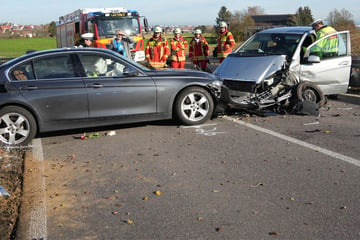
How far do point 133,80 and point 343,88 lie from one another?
17.0 ft

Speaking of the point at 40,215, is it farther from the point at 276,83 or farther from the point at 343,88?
the point at 343,88

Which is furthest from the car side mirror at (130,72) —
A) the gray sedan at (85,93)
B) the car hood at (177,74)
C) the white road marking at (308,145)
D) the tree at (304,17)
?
the tree at (304,17)

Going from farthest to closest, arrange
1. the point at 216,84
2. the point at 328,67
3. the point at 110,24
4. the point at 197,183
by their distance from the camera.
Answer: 1. the point at 110,24
2. the point at 328,67
3. the point at 216,84
4. the point at 197,183

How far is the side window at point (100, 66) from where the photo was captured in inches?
304

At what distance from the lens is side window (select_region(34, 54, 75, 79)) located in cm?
751

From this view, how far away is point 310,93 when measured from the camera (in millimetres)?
9398

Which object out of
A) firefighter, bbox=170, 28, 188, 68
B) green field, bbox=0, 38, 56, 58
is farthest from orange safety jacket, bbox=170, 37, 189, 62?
green field, bbox=0, 38, 56, 58

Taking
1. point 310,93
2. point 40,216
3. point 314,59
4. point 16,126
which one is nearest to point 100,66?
point 16,126

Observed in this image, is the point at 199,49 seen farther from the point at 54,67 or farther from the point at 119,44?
the point at 54,67

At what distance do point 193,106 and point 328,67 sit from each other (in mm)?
3634

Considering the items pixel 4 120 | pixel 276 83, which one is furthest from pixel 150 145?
pixel 276 83

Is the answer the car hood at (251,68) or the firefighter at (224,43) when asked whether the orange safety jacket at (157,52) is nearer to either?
the firefighter at (224,43)

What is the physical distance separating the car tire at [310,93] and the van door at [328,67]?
1.40 ft

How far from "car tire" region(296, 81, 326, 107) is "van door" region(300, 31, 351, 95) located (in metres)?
0.43
